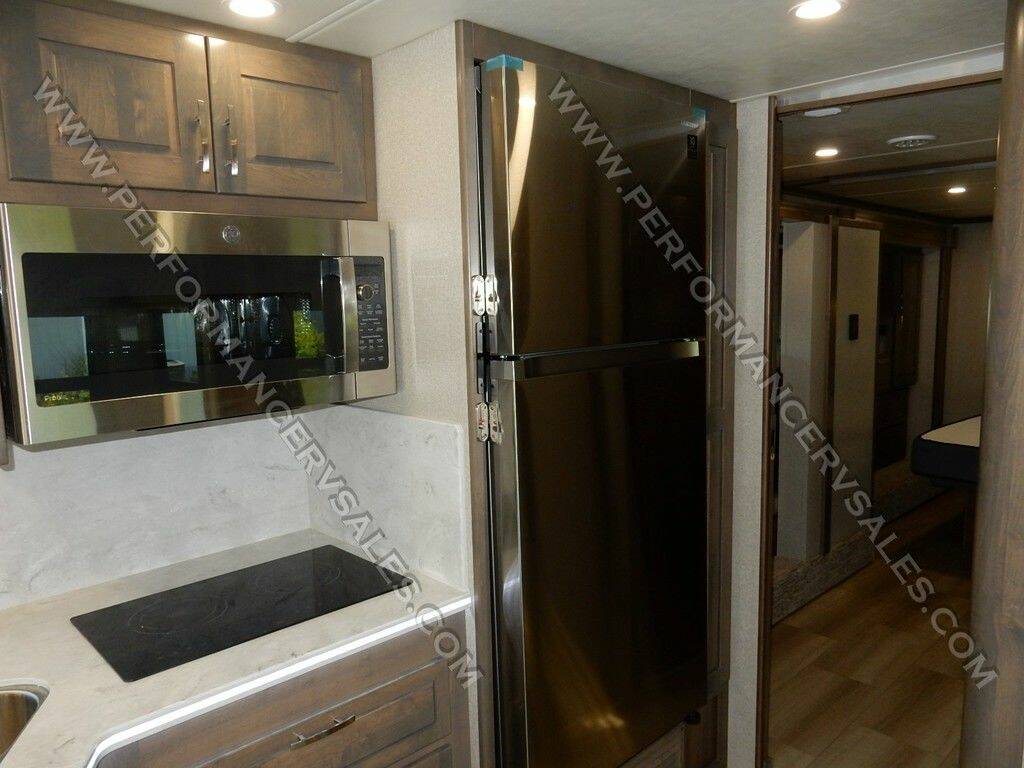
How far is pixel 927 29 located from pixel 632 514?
1.26 metres

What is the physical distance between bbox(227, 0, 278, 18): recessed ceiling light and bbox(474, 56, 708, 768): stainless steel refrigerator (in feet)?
1.43

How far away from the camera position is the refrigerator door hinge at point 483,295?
1.60m

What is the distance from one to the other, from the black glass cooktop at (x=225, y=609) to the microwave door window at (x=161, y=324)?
51cm

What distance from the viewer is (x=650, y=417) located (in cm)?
190

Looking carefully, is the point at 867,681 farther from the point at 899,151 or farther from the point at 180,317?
the point at 180,317

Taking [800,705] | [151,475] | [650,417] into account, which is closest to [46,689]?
[151,475]

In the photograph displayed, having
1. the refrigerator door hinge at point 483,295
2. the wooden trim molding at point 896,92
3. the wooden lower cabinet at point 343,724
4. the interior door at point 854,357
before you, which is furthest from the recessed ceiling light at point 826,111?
the interior door at point 854,357

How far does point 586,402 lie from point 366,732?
2.75 ft

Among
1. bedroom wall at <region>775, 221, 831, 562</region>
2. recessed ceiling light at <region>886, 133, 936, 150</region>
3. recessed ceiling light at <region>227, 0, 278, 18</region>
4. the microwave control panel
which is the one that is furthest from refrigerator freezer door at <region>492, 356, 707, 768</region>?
bedroom wall at <region>775, 221, 831, 562</region>

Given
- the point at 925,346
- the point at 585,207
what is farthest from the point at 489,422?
the point at 925,346

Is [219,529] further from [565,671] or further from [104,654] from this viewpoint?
[565,671]

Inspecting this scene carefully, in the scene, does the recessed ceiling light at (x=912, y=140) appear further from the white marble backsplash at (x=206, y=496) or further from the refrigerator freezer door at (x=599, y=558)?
the white marble backsplash at (x=206, y=496)

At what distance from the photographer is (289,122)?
1.66 metres

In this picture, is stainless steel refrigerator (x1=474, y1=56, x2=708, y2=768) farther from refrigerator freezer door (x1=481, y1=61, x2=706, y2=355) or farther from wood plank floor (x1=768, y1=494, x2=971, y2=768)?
wood plank floor (x1=768, y1=494, x2=971, y2=768)
